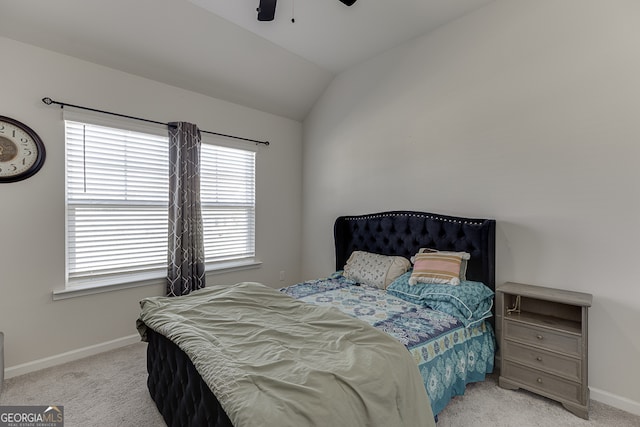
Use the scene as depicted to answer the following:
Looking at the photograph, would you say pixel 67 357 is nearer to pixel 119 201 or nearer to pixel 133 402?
pixel 133 402

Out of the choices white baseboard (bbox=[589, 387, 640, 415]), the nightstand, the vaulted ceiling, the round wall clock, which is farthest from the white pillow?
the round wall clock

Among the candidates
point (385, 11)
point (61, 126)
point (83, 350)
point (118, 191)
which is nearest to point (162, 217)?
point (118, 191)

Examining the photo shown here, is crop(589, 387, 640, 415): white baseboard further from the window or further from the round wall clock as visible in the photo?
the round wall clock

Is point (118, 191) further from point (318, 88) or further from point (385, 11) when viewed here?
point (385, 11)

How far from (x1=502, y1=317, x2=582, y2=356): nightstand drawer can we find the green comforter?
1082 mm

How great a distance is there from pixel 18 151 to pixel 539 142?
3.95 m

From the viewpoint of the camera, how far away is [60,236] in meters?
2.52

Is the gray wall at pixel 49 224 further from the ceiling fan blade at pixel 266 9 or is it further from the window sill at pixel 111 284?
the ceiling fan blade at pixel 266 9

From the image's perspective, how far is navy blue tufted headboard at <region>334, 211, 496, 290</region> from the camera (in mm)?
2477

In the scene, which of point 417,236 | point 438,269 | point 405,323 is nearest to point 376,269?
point 417,236

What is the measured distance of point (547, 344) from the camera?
200cm

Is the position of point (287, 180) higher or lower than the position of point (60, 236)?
higher

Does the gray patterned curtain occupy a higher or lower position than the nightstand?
higher

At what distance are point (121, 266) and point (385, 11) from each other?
3.35 metres
